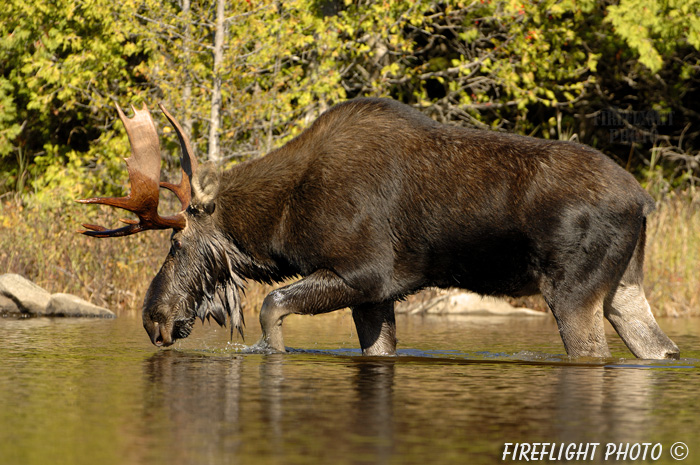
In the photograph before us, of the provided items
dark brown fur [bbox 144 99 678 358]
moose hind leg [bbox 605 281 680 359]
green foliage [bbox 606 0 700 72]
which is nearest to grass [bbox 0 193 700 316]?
green foliage [bbox 606 0 700 72]

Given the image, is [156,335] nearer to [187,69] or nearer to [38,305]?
[38,305]

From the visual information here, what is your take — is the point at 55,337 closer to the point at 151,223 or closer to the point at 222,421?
the point at 151,223

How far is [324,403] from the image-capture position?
6.40 metres

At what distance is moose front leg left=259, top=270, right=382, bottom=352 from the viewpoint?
8828 millimetres

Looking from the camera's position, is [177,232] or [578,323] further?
[177,232]

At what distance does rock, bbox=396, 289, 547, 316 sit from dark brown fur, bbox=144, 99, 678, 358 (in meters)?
7.77

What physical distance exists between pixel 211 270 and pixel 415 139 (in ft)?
6.81

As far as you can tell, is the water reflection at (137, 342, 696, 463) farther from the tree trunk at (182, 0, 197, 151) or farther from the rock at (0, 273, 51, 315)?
the tree trunk at (182, 0, 197, 151)

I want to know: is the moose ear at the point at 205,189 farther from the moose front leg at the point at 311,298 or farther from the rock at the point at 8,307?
the rock at the point at 8,307

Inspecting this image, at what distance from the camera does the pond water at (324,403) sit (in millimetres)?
5031

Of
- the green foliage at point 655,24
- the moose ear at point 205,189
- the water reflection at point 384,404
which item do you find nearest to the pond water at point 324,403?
the water reflection at point 384,404

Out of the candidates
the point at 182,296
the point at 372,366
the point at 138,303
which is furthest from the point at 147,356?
the point at 138,303

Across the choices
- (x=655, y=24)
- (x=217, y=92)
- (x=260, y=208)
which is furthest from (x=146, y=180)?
(x=655, y=24)

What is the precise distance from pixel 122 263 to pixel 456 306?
5.06 meters
